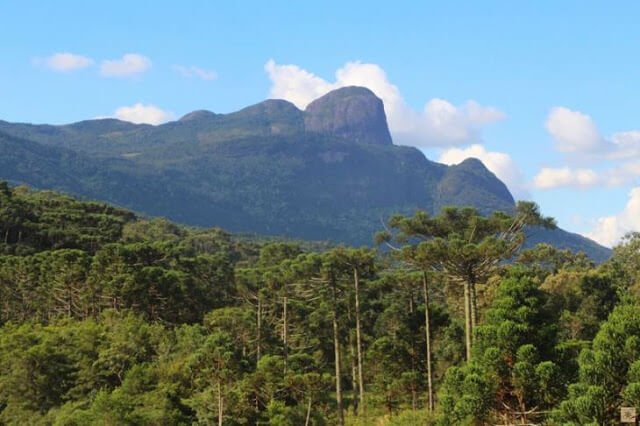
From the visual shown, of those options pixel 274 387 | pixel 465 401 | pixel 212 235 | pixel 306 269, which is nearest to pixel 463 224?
pixel 306 269

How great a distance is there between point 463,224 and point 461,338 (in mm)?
10161

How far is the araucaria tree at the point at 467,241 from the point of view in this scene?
30516 millimetres

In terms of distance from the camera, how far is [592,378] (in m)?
21.4

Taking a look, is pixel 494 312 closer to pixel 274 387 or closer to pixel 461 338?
pixel 274 387

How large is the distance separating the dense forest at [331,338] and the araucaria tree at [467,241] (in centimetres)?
9

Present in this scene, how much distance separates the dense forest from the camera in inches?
942

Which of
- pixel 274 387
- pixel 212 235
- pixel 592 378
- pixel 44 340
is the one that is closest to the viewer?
pixel 592 378

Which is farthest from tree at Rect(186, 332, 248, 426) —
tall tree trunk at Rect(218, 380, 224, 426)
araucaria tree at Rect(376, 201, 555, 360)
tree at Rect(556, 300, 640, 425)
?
tree at Rect(556, 300, 640, 425)

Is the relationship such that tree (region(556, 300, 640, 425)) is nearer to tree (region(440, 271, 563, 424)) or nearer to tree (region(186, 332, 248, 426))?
tree (region(440, 271, 563, 424))

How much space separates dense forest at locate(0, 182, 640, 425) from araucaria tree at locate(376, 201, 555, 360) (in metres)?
0.09

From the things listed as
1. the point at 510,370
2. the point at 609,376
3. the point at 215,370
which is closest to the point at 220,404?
the point at 215,370

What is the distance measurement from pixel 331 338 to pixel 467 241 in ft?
59.7

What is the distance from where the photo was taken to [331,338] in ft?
163

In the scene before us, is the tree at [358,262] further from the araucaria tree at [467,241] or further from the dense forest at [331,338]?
the araucaria tree at [467,241]
